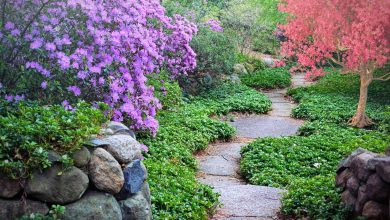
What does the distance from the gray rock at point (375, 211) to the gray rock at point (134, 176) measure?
1.97 m

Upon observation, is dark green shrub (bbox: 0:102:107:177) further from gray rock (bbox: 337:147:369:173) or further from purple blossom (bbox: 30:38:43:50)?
gray rock (bbox: 337:147:369:173)

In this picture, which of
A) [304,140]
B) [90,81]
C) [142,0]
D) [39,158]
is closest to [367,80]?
[304,140]

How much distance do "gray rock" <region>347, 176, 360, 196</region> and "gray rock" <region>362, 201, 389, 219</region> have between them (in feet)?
0.93

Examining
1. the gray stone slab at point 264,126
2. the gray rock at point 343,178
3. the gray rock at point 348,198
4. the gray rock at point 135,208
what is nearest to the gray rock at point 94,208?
the gray rock at point 135,208

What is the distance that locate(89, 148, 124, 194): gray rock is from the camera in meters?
3.43

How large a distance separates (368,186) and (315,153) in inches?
136

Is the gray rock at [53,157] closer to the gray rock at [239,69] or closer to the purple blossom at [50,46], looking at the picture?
the purple blossom at [50,46]

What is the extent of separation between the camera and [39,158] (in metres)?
3.18

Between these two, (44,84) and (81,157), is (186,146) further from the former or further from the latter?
(81,157)

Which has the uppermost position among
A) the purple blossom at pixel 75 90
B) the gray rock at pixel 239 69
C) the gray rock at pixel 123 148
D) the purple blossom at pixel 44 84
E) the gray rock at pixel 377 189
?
the purple blossom at pixel 44 84

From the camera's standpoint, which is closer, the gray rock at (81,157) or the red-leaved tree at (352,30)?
the gray rock at (81,157)

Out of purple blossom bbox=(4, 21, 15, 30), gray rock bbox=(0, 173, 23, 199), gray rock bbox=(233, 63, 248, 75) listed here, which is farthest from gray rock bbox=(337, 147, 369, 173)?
gray rock bbox=(233, 63, 248, 75)

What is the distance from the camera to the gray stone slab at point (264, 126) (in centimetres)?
1005

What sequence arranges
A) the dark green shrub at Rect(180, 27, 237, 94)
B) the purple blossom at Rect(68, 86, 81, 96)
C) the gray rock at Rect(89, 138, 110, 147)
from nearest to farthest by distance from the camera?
the gray rock at Rect(89, 138, 110, 147) < the purple blossom at Rect(68, 86, 81, 96) < the dark green shrub at Rect(180, 27, 237, 94)
